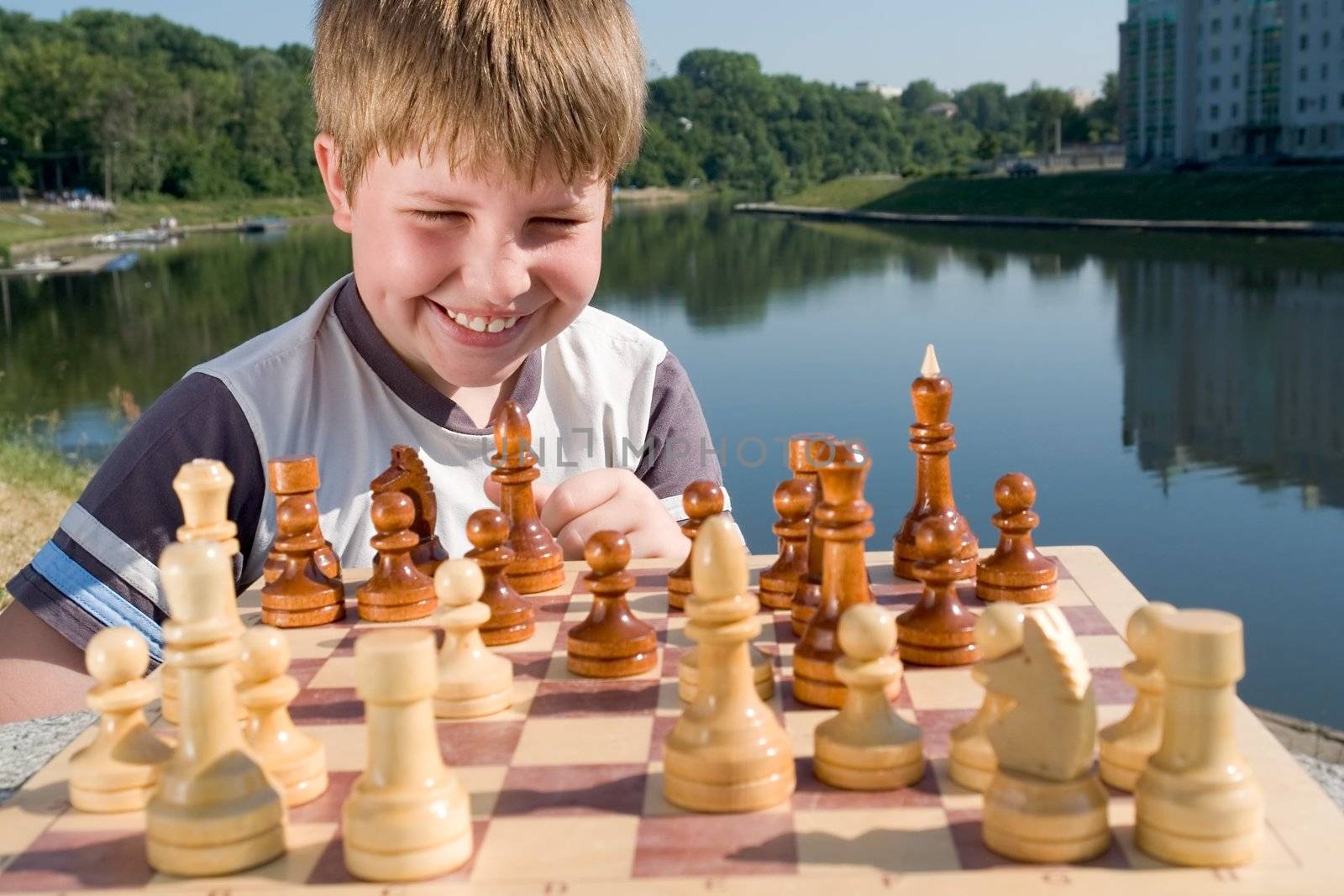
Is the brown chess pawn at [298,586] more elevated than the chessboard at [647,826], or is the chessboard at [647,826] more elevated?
the brown chess pawn at [298,586]

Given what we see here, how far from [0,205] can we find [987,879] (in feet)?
165

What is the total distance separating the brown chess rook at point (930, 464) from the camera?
181 cm

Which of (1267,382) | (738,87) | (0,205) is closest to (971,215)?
(1267,382)

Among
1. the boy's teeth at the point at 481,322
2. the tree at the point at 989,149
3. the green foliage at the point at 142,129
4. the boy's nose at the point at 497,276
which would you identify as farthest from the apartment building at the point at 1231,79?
the boy's nose at the point at 497,276

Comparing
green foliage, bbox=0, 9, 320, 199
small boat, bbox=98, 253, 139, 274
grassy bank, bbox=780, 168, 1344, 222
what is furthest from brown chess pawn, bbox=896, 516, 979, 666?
green foliage, bbox=0, 9, 320, 199

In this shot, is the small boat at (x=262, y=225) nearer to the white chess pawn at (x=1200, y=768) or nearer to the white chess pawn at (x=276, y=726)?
the white chess pawn at (x=276, y=726)

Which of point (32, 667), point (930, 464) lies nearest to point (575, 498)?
point (930, 464)

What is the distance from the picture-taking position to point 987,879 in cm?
100

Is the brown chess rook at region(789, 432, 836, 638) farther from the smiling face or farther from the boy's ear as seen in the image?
the boy's ear

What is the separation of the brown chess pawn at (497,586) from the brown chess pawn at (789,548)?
0.32 meters

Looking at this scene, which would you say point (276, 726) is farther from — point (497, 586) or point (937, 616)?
point (937, 616)

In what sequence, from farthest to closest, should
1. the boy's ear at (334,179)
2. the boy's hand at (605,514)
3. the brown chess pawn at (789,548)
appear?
the boy's ear at (334,179)
the boy's hand at (605,514)
the brown chess pawn at (789,548)

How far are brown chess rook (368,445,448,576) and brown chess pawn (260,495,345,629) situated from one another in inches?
5.3

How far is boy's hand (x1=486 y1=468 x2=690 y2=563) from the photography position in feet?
6.78
